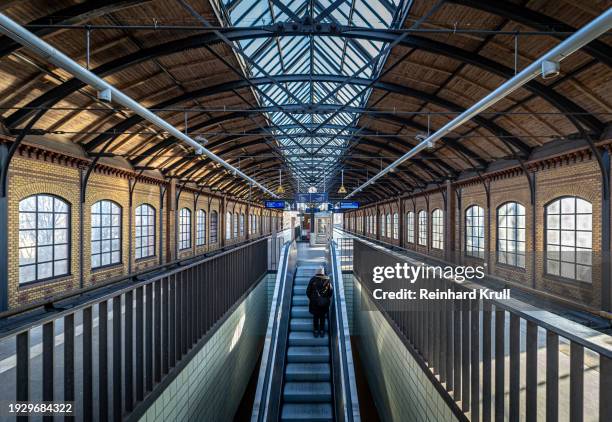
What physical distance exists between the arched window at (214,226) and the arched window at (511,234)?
17114mm

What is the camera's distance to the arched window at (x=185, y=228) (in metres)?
18.5

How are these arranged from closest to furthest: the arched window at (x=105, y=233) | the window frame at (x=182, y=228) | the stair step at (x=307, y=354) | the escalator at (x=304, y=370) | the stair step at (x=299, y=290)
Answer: the escalator at (x=304, y=370)
the stair step at (x=307, y=354)
the stair step at (x=299, y=290)
the arched window at (x=105, y=233)
the window frame at (x=182, y=228)

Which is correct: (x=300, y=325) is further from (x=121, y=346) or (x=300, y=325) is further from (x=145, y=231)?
(x=145, y=231)

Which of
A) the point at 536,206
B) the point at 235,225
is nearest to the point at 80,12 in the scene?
the point at 536,206

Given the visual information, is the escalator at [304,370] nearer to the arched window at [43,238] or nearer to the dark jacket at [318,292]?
the dark jacket at [318,292]

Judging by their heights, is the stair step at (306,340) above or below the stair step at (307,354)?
above

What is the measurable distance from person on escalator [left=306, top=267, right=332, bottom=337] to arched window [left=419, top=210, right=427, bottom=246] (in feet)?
46.1

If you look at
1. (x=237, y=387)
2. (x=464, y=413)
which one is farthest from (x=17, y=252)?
(x=464, y=413)

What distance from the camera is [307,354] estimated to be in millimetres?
7246

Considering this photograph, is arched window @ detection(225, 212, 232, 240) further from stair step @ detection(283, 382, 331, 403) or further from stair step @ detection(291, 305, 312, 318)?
stair step @ detection(283, 382, 331, 403)

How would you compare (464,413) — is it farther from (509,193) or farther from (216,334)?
(509,193)

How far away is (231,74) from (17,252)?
6965 mm

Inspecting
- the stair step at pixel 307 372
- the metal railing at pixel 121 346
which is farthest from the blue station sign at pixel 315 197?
the stair step at pixel 307 372

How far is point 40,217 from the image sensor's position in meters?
9.33
